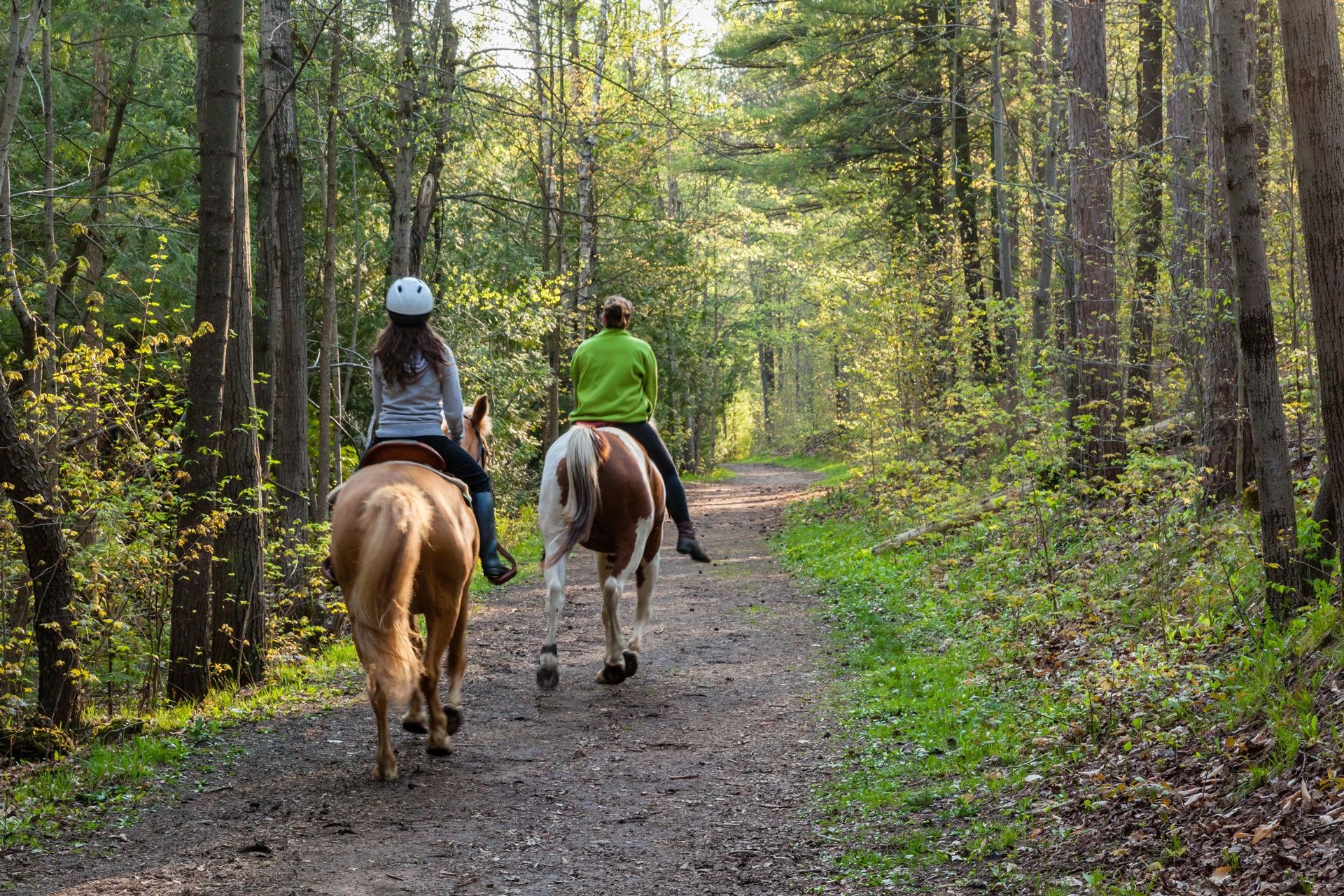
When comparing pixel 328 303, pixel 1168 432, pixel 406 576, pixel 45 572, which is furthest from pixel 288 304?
pixel 1168 432

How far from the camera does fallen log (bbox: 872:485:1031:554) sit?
1186cm

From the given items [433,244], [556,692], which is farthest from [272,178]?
[433,244]

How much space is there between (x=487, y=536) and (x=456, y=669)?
90 cm

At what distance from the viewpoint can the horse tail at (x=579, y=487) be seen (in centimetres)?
760

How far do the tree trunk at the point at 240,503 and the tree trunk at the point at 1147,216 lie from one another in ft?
26.1

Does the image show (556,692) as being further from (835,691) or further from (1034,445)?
(1034,445)

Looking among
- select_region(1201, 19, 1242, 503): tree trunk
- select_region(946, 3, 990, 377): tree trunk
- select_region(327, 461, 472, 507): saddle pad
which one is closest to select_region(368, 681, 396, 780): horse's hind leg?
select_region(327, 461, 472, 507): saddle pad

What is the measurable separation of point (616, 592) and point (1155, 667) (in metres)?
3.76

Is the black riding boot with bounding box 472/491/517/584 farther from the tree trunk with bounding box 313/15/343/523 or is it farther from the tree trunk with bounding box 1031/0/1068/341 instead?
the tree trunk with bounding box 1031/0/1068/341

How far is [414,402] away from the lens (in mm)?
6469

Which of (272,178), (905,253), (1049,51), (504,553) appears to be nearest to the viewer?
(504,553)

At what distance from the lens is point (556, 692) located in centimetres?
782

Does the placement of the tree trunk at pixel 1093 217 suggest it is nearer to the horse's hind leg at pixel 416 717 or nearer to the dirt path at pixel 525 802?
the dirt path at pixel 525 802

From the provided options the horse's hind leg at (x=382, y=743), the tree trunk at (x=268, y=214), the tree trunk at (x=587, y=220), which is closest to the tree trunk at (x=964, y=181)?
the tree trunk at (x=587, y=220)
